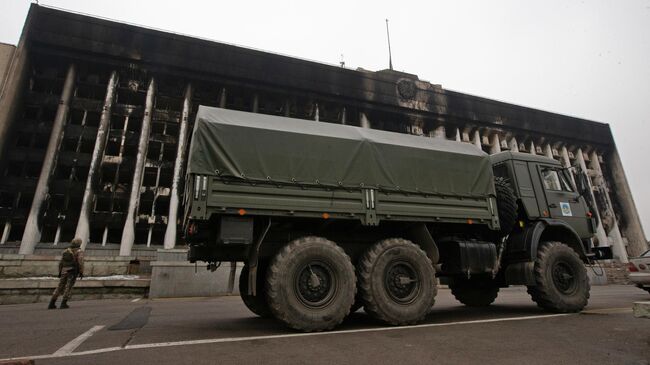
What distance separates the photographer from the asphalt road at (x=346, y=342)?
3.69 meters

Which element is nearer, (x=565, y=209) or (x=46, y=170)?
(x=565, y=209)

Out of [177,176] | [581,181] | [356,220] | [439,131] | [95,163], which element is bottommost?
[356,220]

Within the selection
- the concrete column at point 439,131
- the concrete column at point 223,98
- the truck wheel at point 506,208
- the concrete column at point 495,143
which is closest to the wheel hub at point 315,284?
the truck wheel at point 506,208

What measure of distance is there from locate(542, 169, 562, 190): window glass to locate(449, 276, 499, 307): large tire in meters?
2.68

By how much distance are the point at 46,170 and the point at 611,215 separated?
66705 mm

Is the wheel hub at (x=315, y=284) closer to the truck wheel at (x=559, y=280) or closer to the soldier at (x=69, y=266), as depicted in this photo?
the truck wheel at (x=559, y=280)

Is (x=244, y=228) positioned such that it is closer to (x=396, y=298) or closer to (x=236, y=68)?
(x=396, y=298)

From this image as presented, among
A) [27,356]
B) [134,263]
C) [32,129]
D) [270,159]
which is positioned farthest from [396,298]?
[32,129]

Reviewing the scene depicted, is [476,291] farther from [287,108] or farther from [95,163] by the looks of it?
[95,163]

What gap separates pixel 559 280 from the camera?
7.13 meters

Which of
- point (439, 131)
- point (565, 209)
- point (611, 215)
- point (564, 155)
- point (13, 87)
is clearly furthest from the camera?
point (611, 215)

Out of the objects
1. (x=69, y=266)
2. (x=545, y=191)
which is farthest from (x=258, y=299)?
(x=545, y=191)

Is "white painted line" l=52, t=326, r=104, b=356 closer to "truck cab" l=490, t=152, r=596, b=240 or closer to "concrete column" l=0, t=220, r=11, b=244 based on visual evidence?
"truck cab" l=490, t=152, r=596, b=240

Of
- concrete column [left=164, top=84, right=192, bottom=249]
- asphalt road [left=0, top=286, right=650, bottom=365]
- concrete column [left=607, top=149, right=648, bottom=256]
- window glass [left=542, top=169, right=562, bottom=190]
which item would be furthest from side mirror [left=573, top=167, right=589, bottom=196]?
concrete column [left=607, top=149, right=648, bottom=256]
